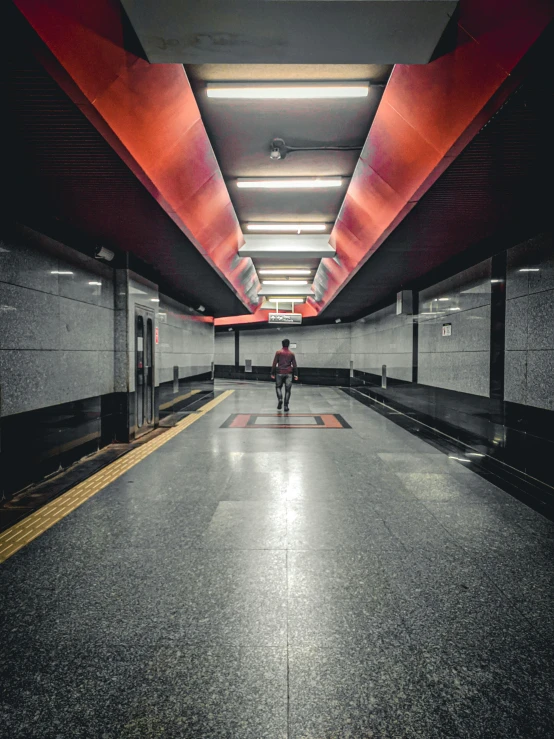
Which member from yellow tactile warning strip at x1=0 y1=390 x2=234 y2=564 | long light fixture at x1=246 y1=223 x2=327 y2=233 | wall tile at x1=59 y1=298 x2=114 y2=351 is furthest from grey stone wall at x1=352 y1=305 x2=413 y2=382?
wall tile at x1=59 y1=298 x2=114 y2=351

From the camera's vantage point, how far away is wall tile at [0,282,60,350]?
439cm

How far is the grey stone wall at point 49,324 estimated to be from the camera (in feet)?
14.6

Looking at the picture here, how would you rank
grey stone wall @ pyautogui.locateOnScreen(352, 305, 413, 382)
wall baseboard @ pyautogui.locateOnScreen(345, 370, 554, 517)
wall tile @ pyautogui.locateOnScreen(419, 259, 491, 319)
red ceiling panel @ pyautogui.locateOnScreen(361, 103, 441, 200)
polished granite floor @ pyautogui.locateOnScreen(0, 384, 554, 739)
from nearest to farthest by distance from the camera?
polished granite floor @ pyautogui.locateOnScreen(0, 384, 554, 739)
red ceiling panel @ pyautogui.locateOnScreen(361, 103, 441, 200)
wall baseboard @ pyautogui.locateOnScreen(345, 370, 554, 517)
wall tile @ pyautogui.locateOnScreen(419, 259, 491, 319)
grey stone wall @ pyautogui.locateOnScreen(352, 305, 413, 382)

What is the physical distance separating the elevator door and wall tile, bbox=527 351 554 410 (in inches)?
251

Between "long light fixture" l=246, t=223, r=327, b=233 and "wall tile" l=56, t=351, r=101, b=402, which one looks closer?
"wall tile" l=56, t=351, r=101, b=402

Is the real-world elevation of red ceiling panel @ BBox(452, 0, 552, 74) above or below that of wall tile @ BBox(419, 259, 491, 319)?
above

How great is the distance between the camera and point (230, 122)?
15.2ft

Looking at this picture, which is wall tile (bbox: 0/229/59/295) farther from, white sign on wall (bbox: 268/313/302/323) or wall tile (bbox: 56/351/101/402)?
white sign on wall (bbox: 268/313/302/323)

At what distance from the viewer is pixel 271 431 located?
8453mm

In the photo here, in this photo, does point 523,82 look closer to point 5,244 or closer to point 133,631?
point 133,631

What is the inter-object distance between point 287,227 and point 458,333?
3.87 meters

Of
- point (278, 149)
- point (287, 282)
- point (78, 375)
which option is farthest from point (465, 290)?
point (287, 282)

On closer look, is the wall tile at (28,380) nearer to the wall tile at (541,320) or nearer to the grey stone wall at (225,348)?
the wall tile at (541,320)

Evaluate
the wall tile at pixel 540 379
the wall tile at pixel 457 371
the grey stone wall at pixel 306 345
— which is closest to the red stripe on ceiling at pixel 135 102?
the wall tile at pixel 540 379
